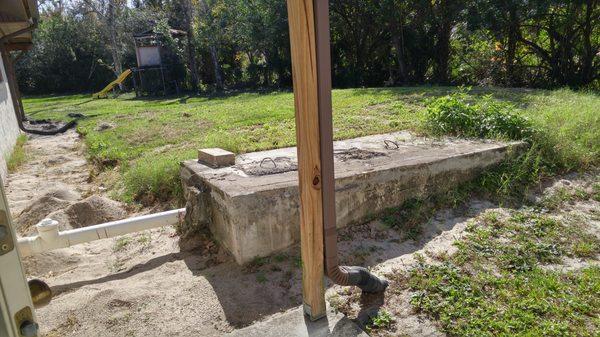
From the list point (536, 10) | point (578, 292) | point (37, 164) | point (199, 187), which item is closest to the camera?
point (578, 292)

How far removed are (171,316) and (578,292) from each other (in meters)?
2.54

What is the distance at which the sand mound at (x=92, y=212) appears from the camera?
166 inches

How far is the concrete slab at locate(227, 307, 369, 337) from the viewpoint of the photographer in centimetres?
220

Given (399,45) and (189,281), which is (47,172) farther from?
(399,45)

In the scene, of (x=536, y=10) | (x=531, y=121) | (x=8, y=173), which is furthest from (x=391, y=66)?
(x=8, y=173)

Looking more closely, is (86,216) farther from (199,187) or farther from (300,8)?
(300,8)

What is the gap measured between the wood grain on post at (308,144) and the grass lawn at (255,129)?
275 centimetres

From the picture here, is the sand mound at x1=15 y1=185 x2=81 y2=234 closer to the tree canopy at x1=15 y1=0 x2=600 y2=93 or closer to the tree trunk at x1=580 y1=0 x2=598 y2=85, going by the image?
the tree canopy at x1=15 y1=0 x2=600 y2=93

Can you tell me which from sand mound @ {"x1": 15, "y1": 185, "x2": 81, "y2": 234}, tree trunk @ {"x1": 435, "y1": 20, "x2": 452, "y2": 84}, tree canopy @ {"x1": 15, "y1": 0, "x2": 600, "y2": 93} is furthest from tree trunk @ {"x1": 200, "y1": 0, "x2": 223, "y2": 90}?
sand mound @ {"x1": 15, "y1": 185, "x2": 81, "y2": 234}

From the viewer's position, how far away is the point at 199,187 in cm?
367

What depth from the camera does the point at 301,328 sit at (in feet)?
7.34

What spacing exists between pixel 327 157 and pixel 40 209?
3.76m

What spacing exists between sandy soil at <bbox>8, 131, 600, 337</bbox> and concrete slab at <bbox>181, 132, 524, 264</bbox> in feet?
0.57

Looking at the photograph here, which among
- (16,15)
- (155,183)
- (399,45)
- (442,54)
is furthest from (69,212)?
(442,54)
